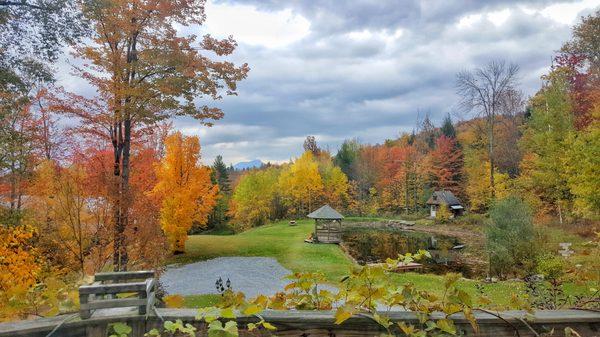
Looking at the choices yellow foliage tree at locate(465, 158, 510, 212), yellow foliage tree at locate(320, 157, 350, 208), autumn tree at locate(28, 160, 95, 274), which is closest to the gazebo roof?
yellow foliage tree at locate(465, 158, 510, 212)

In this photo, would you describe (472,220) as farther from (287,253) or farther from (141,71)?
(141,71)

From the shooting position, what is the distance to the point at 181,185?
69.3 ft

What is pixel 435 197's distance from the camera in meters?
39.8

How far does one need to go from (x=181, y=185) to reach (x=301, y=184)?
23.8m

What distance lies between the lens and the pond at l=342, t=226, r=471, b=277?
66.4ft

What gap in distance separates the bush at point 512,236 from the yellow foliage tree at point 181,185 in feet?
46.2

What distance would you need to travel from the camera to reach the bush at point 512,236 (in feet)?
47.5

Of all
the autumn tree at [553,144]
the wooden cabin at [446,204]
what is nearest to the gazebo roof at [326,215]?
the autumn tree at [553,144]

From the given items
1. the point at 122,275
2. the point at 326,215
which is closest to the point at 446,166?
the point at 326,215

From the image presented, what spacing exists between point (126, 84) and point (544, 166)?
81.9ft

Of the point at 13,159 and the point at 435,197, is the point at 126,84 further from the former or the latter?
the point at 435,197

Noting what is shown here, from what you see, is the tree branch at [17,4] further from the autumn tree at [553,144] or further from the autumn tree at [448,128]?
the autumn tree at [448,128]

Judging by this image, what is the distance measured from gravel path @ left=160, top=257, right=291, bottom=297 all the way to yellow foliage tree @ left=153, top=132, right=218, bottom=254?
238cm

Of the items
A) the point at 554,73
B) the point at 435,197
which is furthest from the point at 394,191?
the point at 554,73
